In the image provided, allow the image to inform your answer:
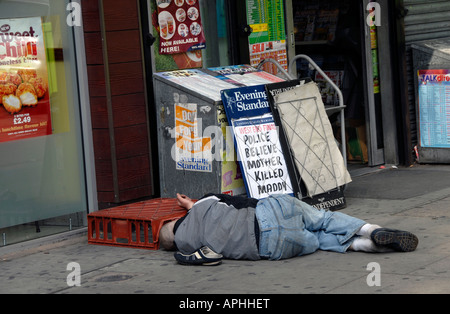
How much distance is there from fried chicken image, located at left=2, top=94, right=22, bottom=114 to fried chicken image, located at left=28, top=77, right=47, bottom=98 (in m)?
0.21

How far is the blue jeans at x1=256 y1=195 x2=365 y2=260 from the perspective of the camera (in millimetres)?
6188

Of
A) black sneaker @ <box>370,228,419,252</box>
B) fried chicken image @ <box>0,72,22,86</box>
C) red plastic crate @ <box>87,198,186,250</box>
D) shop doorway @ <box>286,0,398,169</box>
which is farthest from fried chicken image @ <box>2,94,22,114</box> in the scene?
shop doorway @ <box>286,0,398,169</box>

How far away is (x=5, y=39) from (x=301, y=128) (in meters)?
2.67

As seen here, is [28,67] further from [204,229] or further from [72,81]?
[204,229]

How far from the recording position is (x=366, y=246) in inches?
248

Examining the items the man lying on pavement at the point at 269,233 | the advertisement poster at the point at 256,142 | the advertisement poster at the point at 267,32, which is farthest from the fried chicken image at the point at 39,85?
the advertisement poster at the point at 267,32

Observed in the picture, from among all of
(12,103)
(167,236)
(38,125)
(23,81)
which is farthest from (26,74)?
(167,236)

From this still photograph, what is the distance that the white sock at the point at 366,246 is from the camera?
6.26m

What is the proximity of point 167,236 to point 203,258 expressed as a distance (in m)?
0.55

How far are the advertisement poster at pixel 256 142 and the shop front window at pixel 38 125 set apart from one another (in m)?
1.42

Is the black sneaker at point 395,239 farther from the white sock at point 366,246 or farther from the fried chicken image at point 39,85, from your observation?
the fried chicken image at point 39,85

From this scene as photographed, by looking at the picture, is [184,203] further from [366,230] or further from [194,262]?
[366,230]

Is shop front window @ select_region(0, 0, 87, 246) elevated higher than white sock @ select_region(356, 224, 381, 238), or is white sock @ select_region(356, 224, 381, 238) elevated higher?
shop front window @ select_region(0, 0, 87, 246)

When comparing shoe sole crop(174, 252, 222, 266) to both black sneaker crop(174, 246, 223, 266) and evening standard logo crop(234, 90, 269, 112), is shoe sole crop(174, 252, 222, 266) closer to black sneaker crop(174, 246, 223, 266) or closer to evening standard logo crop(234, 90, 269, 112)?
black sneaker crop(174, 246, 223, 266)
